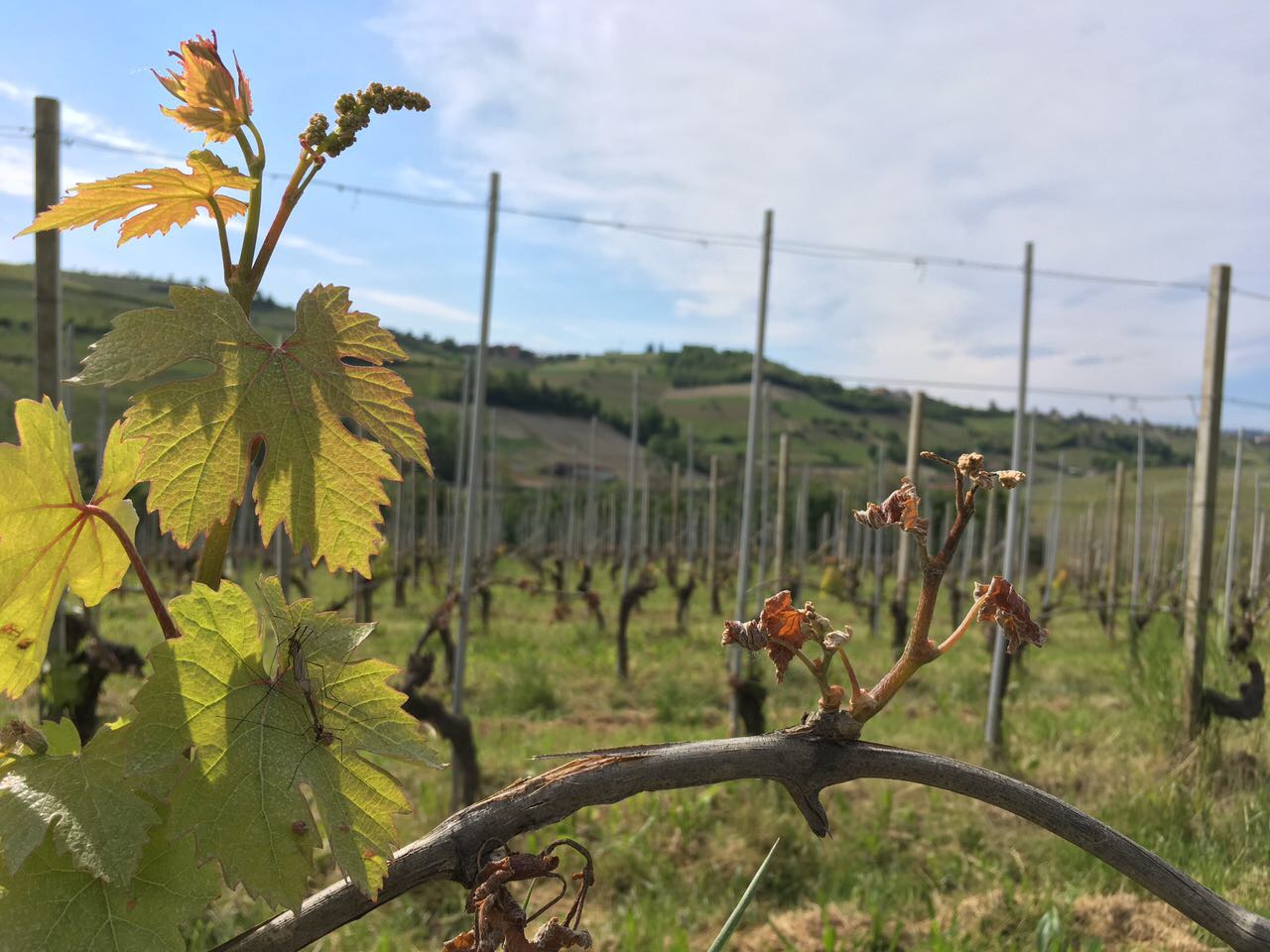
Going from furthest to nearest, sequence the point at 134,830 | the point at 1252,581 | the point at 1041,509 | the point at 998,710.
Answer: the point at 1041,509 < the point at 1252,581 < the point at 998,710 < the point at 134,830

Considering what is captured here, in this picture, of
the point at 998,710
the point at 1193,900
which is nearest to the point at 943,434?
the point at 998,710

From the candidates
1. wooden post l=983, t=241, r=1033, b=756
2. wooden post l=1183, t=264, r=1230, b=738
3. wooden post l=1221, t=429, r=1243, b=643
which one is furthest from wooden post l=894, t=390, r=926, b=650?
wooden post l=1221, t=429, r=1243, b=643

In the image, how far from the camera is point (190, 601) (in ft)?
2.01

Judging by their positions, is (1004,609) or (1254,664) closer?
(1004,609)

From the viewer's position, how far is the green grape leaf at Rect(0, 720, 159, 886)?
58 cm

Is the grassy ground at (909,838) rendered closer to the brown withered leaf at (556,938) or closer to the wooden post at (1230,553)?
the wooden post at (1230,553)

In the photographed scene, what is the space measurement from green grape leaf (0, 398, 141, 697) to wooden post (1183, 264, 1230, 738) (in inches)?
217

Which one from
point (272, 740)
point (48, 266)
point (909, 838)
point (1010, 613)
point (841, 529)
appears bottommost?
point (909, 838)

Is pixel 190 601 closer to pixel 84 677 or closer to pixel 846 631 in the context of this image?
pixel 846 631

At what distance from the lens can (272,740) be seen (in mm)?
612

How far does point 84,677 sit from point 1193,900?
4.95 meters

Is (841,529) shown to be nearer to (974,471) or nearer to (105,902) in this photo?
(974,471)

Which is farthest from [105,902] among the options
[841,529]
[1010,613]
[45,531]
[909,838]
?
[841,529]

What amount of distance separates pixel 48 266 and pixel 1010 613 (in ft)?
12.8
